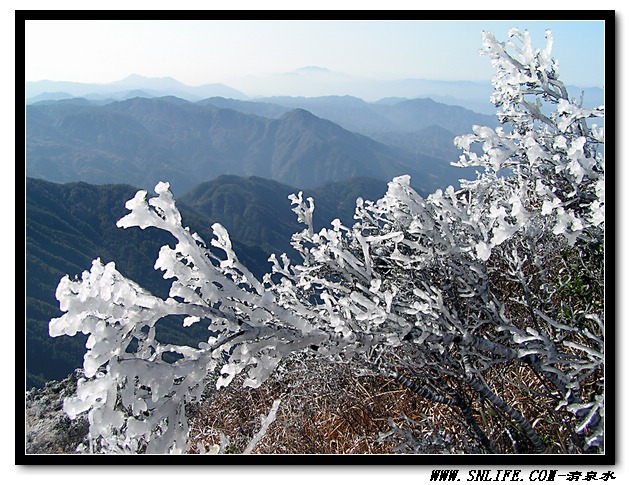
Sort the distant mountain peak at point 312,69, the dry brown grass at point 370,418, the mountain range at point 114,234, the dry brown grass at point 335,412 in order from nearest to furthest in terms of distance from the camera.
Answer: the dry brown grass at point 370,418 < the dry brown grass at point 335,412 < the distant mountain peak at point 312,69 < the mountain range at point 114,234

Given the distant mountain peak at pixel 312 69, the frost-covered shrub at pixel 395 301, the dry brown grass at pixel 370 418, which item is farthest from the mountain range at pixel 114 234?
the distant mountain peak at pixel 312 69

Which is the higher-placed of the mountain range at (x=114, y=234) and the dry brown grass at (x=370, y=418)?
the dry brown grass at (x=370, y=418)

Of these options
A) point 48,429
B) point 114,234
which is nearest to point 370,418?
point 48,429

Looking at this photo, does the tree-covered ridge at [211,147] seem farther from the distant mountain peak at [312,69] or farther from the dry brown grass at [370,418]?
the dry brown grass at [370,418]

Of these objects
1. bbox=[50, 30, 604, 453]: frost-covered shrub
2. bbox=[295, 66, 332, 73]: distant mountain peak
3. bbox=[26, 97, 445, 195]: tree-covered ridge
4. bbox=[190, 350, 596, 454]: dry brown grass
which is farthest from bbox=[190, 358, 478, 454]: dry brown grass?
bbox=[26, 97, 445, 195]: tree-covered ridge

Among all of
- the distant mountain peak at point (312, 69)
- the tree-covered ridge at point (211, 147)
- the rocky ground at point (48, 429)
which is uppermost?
the distant mountain peak at point (312, 69)

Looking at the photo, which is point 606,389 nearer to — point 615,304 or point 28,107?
point 615,304

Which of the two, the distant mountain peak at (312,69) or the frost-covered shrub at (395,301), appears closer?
the frost-covered shrub at (395,301)

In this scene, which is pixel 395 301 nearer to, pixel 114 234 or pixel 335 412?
pixel 335 412
